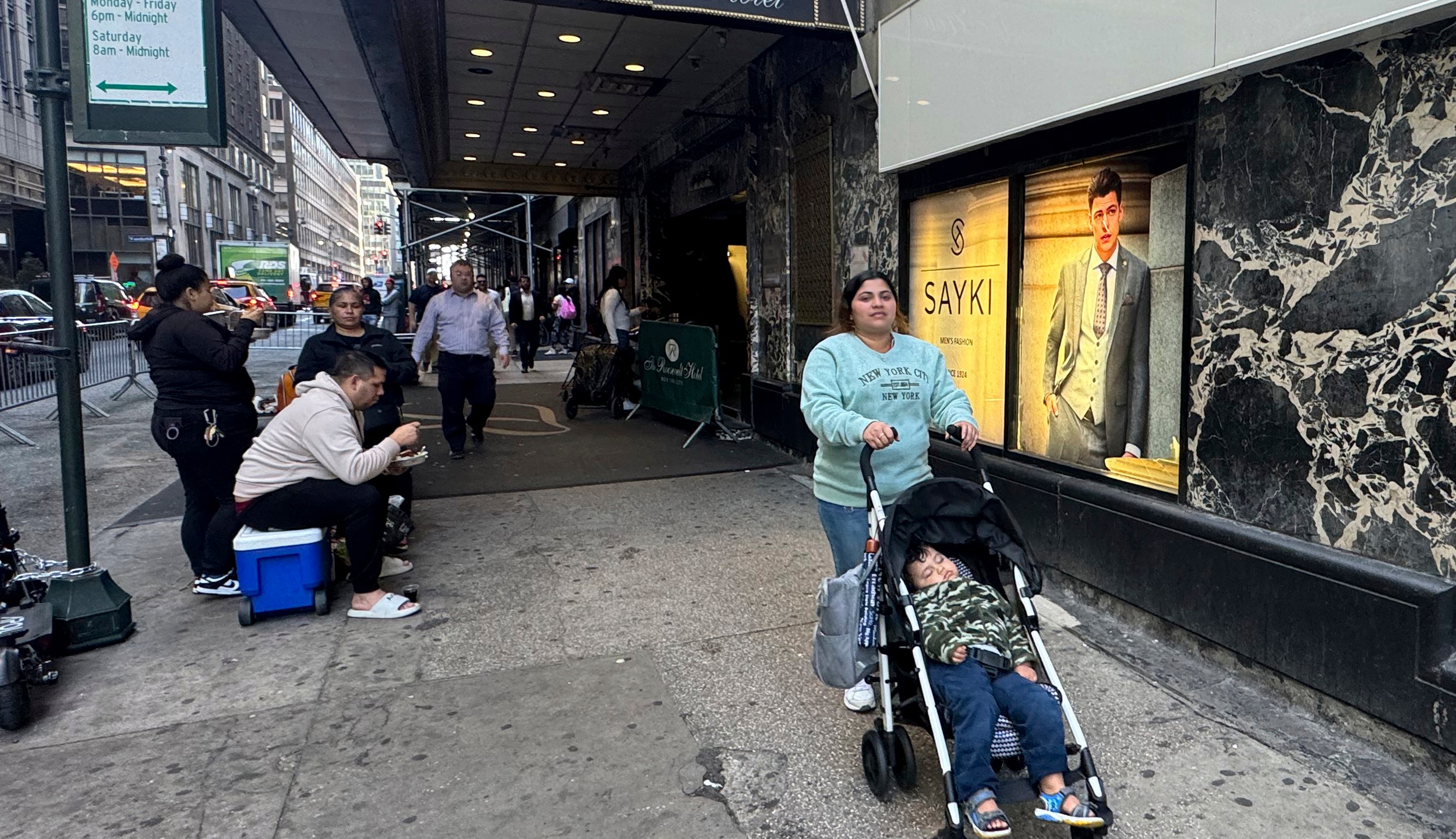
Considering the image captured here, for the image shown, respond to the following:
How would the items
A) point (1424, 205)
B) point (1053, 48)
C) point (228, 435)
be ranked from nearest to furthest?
1. point (1424, 205)
2. point (1053, 48)
3. point (228, 435)

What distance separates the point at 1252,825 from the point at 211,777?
3.53 meters

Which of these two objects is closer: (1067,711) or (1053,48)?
(1067,711)

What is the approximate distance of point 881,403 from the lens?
3.47 meters

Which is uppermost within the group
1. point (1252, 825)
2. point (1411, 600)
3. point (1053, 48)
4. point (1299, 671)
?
point (1053, 48)

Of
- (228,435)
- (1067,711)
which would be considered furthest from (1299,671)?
(228,435)

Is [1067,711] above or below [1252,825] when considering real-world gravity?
above

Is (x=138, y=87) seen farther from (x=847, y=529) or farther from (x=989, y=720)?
(x=989, y=720)

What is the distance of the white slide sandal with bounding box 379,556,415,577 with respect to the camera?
548 cm

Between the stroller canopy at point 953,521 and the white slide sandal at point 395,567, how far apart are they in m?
3.53

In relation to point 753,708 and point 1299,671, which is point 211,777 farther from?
point 1299,671

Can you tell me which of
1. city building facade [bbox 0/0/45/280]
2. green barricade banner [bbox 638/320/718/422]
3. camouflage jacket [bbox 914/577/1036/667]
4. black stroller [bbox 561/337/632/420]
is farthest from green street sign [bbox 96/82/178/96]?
city building facade [bbox 0/0/45/280]

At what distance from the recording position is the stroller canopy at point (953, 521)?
3082mm

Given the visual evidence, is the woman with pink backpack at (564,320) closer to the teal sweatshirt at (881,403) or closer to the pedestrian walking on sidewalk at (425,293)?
the pedestrian walking on sidewalk at (425,293)

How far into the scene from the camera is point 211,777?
325cm
